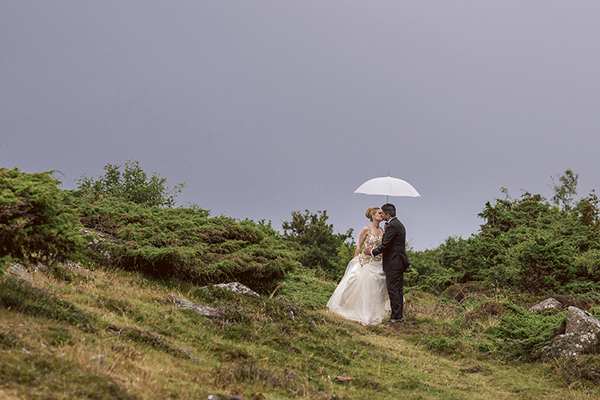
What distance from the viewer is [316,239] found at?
84.4ft

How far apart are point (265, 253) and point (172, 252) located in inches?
97.2

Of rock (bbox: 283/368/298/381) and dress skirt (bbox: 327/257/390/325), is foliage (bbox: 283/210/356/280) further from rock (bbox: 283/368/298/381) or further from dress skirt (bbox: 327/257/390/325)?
rock (bbox: 283/368/298/381)

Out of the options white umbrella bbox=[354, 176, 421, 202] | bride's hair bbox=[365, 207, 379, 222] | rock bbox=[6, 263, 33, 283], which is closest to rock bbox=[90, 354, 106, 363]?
rock bbox=[6, 263, 33, 283]

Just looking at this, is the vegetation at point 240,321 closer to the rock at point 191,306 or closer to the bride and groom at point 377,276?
the rock at point 191,306

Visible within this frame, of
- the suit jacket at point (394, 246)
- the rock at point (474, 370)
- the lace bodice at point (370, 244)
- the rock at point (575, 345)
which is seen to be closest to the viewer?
the rock at point (575, 345)

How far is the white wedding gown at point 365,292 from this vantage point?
42.1ft

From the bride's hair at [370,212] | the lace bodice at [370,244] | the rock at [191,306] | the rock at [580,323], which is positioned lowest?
the rock at [191,306]

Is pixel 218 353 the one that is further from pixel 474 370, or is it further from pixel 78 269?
pixel 474 370

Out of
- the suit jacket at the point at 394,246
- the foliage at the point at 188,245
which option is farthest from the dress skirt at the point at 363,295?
the foliage at the point at 188,245

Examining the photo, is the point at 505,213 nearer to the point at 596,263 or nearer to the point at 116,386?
the point at 596,263

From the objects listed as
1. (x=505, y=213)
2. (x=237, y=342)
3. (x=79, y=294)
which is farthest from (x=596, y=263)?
(x=79, y=294)

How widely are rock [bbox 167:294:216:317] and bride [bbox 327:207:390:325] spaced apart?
5.24 meters

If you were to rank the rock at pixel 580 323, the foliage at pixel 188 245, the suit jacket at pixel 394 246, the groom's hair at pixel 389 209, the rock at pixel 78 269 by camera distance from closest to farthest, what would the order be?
the rock at pixel 580 323
the rock at pixel 78 269
the foliage at pixel 188 245
the suit jacket at pixel 394 246
the groom's hair at pixel 389 209

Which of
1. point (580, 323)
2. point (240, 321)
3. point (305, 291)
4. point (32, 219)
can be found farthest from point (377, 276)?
point (32, 219)
